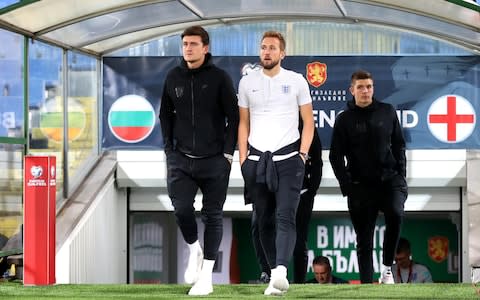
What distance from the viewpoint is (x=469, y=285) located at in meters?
8.82

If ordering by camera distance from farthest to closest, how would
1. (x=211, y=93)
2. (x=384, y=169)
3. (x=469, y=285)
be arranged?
(x=384, y=169) < (x=469, y=285) < (x=211, y=93)

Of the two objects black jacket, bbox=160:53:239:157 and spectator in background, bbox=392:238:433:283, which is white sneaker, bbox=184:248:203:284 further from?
spectator in background, bbox=392:238:433:283

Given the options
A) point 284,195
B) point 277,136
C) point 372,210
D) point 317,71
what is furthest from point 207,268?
point 317,71

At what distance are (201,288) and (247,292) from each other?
1.29 ft

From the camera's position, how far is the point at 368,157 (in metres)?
9.83

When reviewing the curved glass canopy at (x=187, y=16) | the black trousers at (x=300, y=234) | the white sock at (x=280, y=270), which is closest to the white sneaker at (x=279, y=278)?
the white sock at (x=280, y=270)

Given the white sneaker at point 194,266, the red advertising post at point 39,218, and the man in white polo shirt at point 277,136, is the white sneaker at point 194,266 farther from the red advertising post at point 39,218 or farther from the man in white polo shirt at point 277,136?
the red advertising post at point 39,218

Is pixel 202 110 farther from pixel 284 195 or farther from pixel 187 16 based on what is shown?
pixel 187 16

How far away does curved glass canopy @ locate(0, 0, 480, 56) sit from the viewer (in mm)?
11711

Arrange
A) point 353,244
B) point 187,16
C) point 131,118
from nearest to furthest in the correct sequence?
point 187,16, point 131,118, point 353,244

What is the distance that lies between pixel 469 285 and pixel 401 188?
1415mm

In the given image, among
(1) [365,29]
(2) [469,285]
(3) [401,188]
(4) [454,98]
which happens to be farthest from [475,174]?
(2) [469,285]

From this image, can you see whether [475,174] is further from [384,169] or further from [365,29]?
[384,169]

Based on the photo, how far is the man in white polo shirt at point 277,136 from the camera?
26.2 feet
